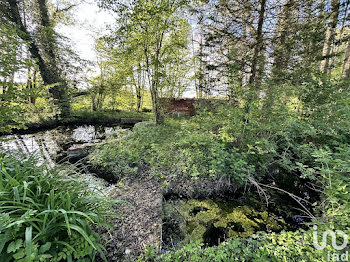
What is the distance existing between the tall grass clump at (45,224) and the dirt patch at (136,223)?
0.32m

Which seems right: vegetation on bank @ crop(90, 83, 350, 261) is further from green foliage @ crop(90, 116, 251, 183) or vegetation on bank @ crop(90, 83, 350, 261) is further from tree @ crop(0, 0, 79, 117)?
tree @ crop(0, 0, 79, 117)

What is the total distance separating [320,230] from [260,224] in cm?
96

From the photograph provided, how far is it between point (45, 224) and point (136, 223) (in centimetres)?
100

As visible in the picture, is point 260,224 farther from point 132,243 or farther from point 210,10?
point 210,10

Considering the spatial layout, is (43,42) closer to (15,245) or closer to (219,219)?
(15,245)

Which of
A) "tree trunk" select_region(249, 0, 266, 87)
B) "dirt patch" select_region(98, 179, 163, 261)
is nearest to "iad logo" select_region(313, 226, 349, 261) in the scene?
"dirt patch" select_region(98, 179, 163, 261)

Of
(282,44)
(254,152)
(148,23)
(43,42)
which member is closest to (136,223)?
(254,152)

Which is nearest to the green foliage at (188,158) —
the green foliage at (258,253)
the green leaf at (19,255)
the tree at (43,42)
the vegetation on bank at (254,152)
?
the vegetation on bank at (254,152)

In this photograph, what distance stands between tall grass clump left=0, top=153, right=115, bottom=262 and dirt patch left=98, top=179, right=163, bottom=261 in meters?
0.32

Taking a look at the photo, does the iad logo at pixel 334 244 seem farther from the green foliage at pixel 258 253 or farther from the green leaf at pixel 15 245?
the green leaf at pixel 15 245

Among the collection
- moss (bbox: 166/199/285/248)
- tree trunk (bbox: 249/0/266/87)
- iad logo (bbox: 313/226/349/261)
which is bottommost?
moss (bbox: 166/199/285/248)

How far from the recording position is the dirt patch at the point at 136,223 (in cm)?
150

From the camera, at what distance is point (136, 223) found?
183cm

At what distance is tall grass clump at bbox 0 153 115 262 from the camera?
936mm
